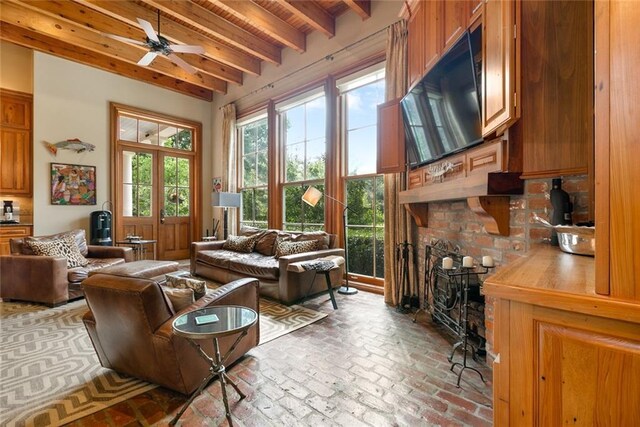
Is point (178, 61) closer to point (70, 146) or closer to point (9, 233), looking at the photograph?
point (70, 146)

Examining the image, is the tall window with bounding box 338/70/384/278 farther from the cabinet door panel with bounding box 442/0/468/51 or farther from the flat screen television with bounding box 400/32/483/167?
the cabinet door panel with bounding box 442/0/468/51

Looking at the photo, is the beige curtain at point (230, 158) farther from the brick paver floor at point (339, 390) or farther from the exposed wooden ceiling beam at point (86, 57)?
the brick paver floor at point (339, 390)

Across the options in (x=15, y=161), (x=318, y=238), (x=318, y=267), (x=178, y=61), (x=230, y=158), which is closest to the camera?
(x=318, y=267)

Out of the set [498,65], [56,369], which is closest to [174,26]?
[56,369]

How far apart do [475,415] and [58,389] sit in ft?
8.36

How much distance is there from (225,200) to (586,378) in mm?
5239

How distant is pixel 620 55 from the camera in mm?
623

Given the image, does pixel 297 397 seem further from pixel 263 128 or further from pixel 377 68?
pixel 263 128

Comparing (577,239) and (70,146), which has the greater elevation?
(70,146)

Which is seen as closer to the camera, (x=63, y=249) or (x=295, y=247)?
(x=63, y=249)

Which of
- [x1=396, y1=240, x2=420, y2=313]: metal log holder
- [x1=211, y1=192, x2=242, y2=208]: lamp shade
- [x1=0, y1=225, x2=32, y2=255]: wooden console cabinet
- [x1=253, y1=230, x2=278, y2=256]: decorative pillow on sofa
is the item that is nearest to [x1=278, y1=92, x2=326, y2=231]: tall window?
[x1=253, y1=230, x2=278, y2=256]: decorative pillow on sofa

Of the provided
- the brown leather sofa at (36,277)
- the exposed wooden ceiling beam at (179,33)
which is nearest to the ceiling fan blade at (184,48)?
the exposed wooden ceiling beam at (179,33)

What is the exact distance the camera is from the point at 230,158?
20.0ft

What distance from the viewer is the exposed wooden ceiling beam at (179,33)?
3822 mm
